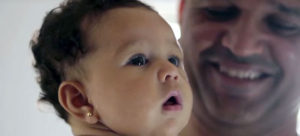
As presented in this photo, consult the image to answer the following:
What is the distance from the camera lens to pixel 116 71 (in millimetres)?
703

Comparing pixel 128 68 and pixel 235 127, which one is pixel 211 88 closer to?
pixel 235 127

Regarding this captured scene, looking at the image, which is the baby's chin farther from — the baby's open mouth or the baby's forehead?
the baby's forehead

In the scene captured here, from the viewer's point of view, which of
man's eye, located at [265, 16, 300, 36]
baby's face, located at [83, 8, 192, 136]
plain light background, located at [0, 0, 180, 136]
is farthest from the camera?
plain light background, located at [0, 0, 180, 136]

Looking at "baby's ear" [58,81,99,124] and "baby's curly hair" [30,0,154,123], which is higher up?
"baby's curly hair" [30,0,154,123]

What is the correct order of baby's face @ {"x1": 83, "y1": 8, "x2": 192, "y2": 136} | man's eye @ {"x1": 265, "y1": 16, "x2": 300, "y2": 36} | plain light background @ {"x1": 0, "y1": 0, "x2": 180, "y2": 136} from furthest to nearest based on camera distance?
plain light background @ {"x1": 0, "y1": 0, "x2": 180, "y2": 136} → man's eye @ {"x1": 265, "y1": 16, "x2": 300, "y2": 36} → baby's face @ {"x1": 83, "y1": 8, "x2": 192, "y2": 136}

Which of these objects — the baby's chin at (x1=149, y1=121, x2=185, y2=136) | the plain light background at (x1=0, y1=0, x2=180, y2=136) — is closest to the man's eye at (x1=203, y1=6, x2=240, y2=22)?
the baby's chin at (x1=149, y1=121, x2=185, y2=136)

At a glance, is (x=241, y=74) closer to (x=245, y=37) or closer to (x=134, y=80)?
(x=245, y=37)

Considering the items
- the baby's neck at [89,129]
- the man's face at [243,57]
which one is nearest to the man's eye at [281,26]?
the man's face at [243,57]

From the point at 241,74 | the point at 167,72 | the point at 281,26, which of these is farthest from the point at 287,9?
the point at 167,72

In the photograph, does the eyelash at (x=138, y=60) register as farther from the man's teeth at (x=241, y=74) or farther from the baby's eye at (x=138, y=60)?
the man's teeth at (x=241, y=74)

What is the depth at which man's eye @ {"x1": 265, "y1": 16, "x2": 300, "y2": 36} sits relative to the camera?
2.58ft

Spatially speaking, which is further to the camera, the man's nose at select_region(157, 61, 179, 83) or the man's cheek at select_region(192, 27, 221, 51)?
the man's cheek at select_region(192, 27, 221, 51)

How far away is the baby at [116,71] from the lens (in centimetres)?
69

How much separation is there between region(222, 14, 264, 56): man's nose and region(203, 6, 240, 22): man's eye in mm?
15
